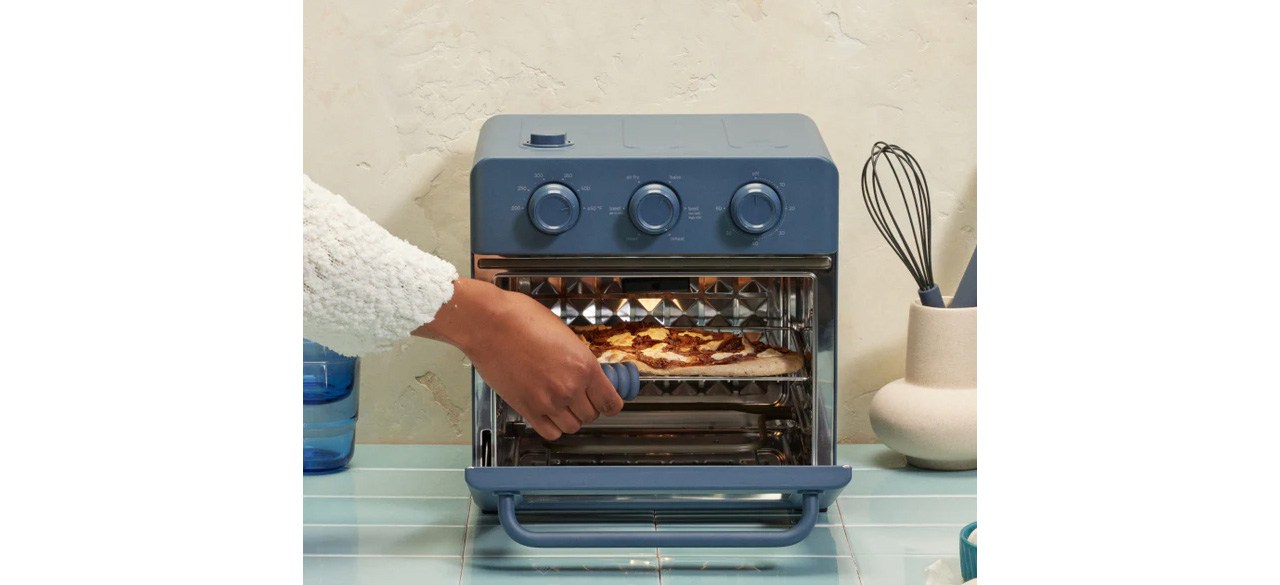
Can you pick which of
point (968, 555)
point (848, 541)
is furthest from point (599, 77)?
point (968, 555)

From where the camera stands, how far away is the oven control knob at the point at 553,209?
110cm

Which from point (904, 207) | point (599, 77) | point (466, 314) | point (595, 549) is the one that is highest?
point (599, 77)

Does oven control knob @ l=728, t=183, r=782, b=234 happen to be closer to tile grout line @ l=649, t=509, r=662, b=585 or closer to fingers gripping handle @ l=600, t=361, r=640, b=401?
fingers gripping handle @ l=600, t=361, r=640, b=401

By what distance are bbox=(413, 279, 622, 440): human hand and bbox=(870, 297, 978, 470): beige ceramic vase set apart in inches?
13.6

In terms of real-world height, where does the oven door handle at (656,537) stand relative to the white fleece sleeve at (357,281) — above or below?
below

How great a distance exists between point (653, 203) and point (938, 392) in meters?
0.42

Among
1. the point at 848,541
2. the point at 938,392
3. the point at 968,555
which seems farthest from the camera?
the point at 938,392

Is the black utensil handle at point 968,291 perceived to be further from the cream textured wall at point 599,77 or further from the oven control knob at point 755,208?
the oven control knob at point 755,208

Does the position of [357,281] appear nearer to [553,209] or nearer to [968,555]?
[553,209]

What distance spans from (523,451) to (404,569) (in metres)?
0.22

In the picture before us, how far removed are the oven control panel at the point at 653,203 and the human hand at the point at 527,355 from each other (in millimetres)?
61

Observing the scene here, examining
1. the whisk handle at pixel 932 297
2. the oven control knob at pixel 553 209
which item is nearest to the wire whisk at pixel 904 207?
the whisk handle at pixel 932 297

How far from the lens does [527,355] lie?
1.11 m
